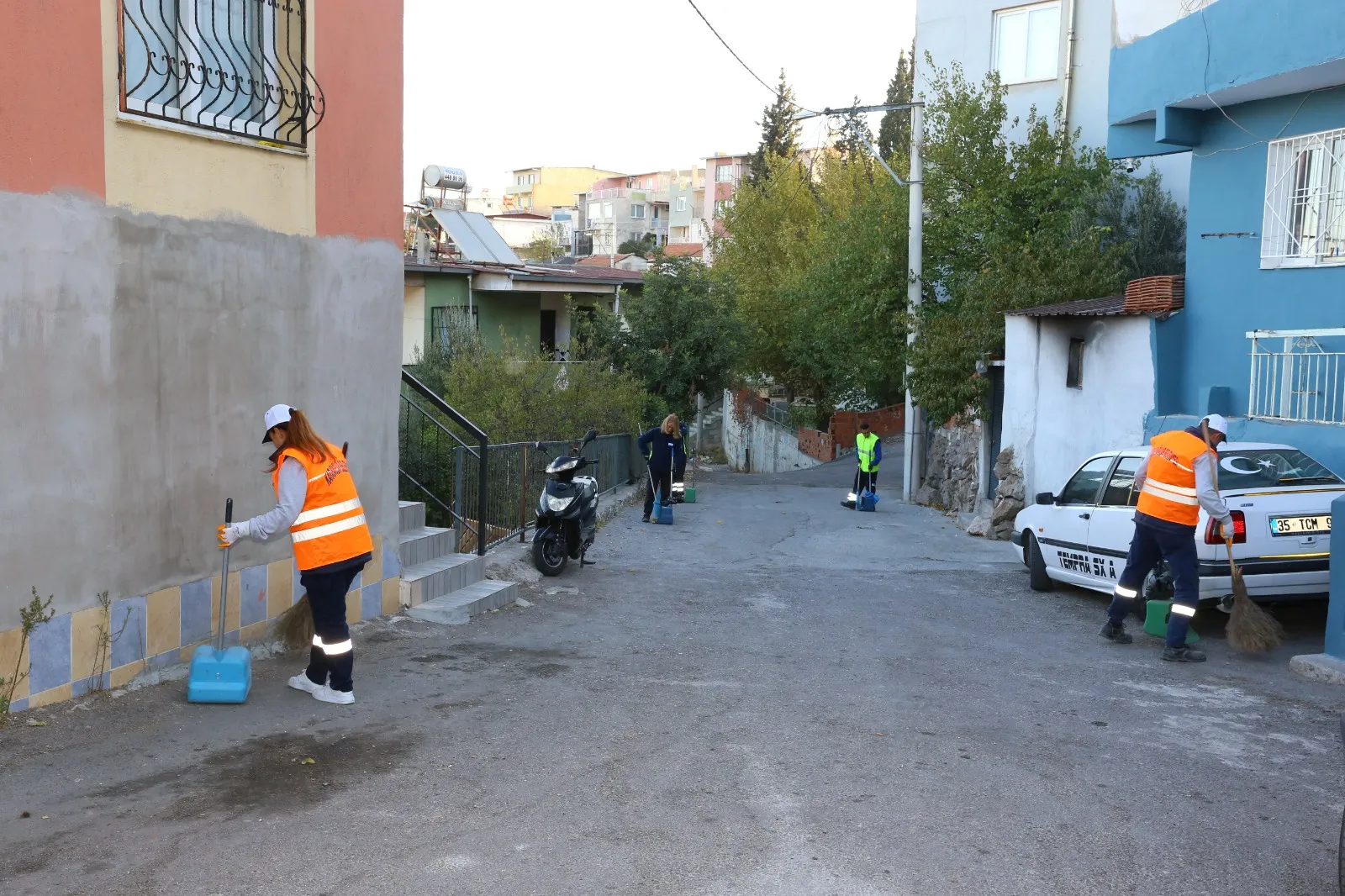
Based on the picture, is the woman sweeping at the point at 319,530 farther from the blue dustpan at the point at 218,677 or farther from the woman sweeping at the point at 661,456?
the woman sweeping at the point at 661,456

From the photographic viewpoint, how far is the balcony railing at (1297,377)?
1173 centimetres

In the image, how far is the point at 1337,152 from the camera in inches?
474

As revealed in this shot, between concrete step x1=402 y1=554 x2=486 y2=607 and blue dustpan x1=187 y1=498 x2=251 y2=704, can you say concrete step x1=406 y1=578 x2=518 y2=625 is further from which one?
blue dustpan x1=187 y1=498 x2=251 y2=704

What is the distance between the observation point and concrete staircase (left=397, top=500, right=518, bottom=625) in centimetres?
950

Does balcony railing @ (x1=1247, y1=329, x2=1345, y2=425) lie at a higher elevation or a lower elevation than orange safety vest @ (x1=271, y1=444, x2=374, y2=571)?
higher

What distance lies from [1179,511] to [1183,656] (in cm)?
107

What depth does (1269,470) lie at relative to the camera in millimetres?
10023

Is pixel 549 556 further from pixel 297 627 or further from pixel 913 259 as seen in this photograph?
pixel 913 259

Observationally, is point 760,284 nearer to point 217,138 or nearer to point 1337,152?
point 1337,152

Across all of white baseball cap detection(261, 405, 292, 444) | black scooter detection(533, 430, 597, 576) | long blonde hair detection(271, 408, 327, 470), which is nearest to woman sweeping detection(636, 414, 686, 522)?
black scooter detection(533, 430, 597, 576)

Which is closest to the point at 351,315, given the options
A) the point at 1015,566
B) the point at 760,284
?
the point at 1015,566

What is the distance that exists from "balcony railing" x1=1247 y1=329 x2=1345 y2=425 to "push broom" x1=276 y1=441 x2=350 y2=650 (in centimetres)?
944

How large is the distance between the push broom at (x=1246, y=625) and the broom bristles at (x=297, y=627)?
655cm


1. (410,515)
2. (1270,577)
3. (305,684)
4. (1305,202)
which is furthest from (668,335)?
(305,684)
